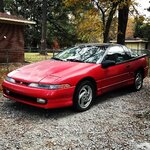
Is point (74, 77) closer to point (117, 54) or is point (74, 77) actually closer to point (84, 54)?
point (84, 54)

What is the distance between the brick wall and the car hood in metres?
11.6

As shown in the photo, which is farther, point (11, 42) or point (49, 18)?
point (49, 18)

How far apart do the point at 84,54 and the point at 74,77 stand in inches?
52.9

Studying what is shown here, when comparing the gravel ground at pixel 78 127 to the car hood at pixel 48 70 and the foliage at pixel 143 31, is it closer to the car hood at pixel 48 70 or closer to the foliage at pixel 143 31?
the car hood at pixel 48 70

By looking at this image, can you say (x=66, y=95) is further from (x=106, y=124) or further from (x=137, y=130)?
(x=137, y=130)

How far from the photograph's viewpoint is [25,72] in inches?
247

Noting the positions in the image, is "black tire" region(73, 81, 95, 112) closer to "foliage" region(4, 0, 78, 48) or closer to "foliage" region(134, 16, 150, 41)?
"foliage" region(134, 16, 150, 41)

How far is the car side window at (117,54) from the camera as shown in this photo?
722 centimetres

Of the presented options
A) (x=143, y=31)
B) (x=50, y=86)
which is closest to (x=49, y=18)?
(x=143, y=31)

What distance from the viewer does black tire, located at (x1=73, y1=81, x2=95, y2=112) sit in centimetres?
602

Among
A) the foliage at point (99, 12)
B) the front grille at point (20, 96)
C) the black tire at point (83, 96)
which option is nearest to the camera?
the front grille at point (20, 96)

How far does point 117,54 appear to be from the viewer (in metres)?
7.56

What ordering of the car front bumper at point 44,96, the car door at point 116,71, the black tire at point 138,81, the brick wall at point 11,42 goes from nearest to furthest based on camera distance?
the car front bumper at point 44,96 → the car door at point 116,71 → the black tire at point 138,81 → the brick wall at point 11,42

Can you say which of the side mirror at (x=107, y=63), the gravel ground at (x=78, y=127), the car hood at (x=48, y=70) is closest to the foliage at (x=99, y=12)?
the side mirror at (x=107, y=63)
